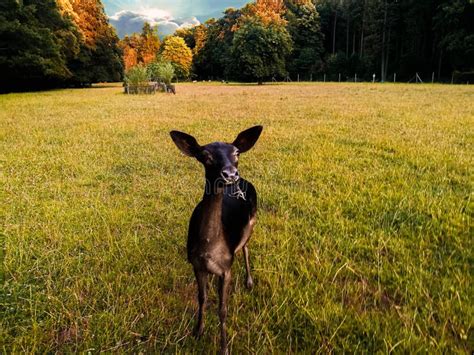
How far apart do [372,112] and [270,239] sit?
9780mm

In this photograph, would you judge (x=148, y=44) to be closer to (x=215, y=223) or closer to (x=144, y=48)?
(x=144, y=48)

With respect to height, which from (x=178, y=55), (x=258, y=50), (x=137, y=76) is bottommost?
(x=137, y=76)

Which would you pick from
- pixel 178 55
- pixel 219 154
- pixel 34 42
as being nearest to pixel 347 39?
pixel 178 55

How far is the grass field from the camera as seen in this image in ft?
6.84

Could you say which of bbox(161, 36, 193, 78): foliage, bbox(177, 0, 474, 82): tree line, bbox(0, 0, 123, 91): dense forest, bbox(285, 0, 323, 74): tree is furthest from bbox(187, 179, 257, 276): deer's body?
bbox(161, 36, 193, 78): foliage

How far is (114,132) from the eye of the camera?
8867 mm

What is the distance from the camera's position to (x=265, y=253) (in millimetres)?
3014

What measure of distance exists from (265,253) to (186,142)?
1474mm

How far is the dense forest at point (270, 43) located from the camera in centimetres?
2617

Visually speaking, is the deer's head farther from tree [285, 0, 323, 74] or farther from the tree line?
tree [285, 0, 323, 74]

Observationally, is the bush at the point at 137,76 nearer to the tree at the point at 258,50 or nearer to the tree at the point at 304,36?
the tree at the point at 258,50

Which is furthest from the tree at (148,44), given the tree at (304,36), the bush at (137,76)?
the bush at (137,76)

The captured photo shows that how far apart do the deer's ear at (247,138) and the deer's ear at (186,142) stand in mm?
282

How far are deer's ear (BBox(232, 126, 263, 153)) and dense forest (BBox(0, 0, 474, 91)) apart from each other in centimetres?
2770
